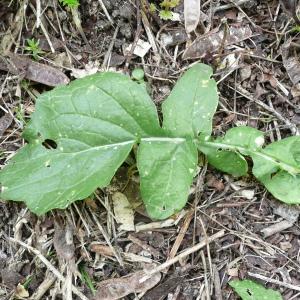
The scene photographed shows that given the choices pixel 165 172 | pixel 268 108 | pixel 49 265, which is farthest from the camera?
pixel 268 108

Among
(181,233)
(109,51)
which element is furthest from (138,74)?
(181,233)

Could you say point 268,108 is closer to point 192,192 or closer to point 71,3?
point 192,192

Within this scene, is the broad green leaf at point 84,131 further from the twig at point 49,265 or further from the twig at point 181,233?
the twig at point 181,233

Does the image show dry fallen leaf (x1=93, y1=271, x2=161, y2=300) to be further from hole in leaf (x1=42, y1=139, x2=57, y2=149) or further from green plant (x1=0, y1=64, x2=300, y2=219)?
hole in leaf (x1=42, y1=139, x2=57, y2=149)

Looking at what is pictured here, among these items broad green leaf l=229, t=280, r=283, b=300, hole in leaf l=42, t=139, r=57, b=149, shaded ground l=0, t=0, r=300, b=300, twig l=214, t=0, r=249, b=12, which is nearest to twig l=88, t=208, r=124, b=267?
shaded ground l=0, t=0, r=300, b=300

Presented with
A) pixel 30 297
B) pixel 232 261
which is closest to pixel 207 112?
pixel 232 261

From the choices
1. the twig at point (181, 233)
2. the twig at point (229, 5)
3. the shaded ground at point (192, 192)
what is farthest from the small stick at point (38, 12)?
the twig at point (181, 233)
